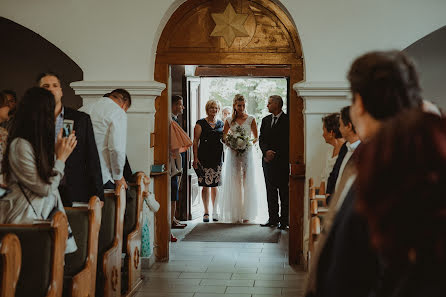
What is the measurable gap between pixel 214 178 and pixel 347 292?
757cm

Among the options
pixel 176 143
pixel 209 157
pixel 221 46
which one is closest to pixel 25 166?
pixel 221 46

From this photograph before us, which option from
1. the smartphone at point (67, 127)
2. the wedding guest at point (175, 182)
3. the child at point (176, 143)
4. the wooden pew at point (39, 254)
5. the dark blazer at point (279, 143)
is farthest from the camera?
the dark blazer at point (279, 143)

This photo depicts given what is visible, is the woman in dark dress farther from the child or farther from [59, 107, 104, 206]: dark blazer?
[59, 107, 104, 206]: dark blazer

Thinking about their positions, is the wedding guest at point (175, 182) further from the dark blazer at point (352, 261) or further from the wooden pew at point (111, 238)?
the dark blazer at point (352, 261)

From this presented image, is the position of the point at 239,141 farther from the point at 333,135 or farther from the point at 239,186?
the point at 333,135

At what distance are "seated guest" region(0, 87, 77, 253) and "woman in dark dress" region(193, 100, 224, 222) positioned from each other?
5619 mm

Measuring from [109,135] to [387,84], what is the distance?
401cm

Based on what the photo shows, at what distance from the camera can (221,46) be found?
6.60 meters

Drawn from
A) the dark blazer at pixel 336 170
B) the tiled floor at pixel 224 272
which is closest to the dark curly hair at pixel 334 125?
the dark blazer at pixel 336 170

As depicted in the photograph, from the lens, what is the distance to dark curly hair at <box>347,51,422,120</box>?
1583 mm

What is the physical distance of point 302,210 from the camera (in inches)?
255

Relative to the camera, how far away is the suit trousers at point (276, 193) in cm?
862

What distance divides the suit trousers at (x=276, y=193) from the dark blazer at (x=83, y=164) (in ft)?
13.4

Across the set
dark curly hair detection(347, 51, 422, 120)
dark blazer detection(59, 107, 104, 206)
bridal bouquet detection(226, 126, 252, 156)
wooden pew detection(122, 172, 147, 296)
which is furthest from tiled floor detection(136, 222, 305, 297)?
dark curly hair detection(347, 51, 422, 120)
